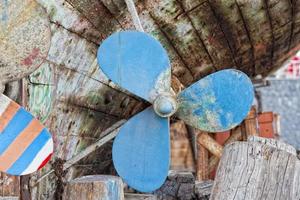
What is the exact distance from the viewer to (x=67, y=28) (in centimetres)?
375

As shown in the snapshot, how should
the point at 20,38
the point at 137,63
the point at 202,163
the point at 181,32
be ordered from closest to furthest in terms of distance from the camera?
the point at 20,38
the point at 137,63
the point at 181,32
the point at 202,163

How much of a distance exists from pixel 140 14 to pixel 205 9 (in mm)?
647

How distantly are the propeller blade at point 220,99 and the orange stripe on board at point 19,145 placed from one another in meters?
0.97

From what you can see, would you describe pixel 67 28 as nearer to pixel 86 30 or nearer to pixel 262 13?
pixel 86 30

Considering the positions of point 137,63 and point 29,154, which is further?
point 137,63

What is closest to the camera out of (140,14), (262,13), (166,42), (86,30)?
(86,30)

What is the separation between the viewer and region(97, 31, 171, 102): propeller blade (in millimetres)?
3471

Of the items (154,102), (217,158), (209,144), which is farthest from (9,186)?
(217,158)

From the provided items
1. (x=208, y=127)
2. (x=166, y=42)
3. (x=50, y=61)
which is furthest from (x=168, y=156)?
(x=166, y=42)

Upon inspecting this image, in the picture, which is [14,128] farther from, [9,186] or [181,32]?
[181,32]

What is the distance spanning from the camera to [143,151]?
3.56m

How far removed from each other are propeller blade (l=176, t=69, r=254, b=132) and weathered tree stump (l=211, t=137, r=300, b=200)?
1.48 feet

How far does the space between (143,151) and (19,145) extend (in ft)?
2.66

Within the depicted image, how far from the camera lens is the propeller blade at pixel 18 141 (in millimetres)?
3016
